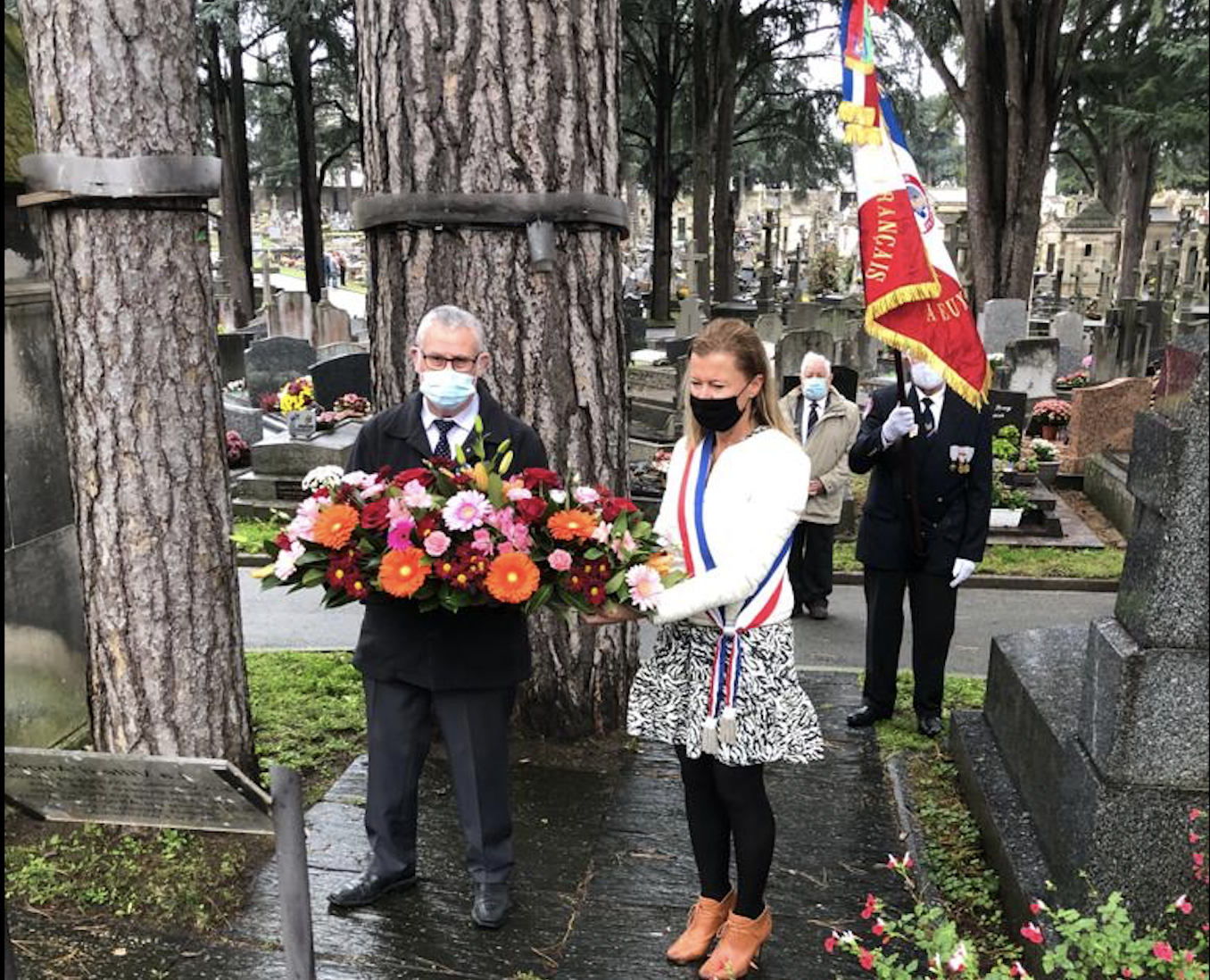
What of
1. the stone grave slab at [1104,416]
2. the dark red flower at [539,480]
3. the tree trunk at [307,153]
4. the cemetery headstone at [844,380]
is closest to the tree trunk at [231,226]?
the tree trunk at [307,153]

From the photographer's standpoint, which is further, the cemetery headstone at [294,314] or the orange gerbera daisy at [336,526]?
the cemetery headstone at [294,314]

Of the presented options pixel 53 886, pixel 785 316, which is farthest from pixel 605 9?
pixel 785 316

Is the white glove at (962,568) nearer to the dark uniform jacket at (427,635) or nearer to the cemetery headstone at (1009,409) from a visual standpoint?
the dark uniform jacket at (427,635)

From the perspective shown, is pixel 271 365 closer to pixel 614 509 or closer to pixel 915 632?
pixel 915 632

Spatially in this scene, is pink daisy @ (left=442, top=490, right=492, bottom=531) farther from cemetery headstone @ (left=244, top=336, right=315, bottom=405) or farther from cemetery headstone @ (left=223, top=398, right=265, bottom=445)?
cemetery headstone @ (left=244, top=336, right=315, bottom=405)

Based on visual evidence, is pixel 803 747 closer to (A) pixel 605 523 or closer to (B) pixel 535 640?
(A) pixel 605 523

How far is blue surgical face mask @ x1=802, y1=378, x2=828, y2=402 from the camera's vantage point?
7.13 m

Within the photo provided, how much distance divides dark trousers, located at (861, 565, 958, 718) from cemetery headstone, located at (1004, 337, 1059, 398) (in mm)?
9716

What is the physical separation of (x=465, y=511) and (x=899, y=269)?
219cm

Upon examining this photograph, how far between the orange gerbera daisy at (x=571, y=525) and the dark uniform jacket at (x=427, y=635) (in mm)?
424

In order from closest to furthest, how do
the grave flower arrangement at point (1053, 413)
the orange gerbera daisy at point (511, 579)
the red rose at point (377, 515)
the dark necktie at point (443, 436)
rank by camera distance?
the orange gerbera daisy at point (511, 579) → the red rose at point (377, 515) → the dark necktie at point (443, 436) → the grave flower arrangement at point (1053, 413)

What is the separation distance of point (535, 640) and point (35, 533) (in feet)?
6.49

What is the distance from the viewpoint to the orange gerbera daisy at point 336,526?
2.83 metres

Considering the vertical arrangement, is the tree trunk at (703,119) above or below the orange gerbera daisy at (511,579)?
above
